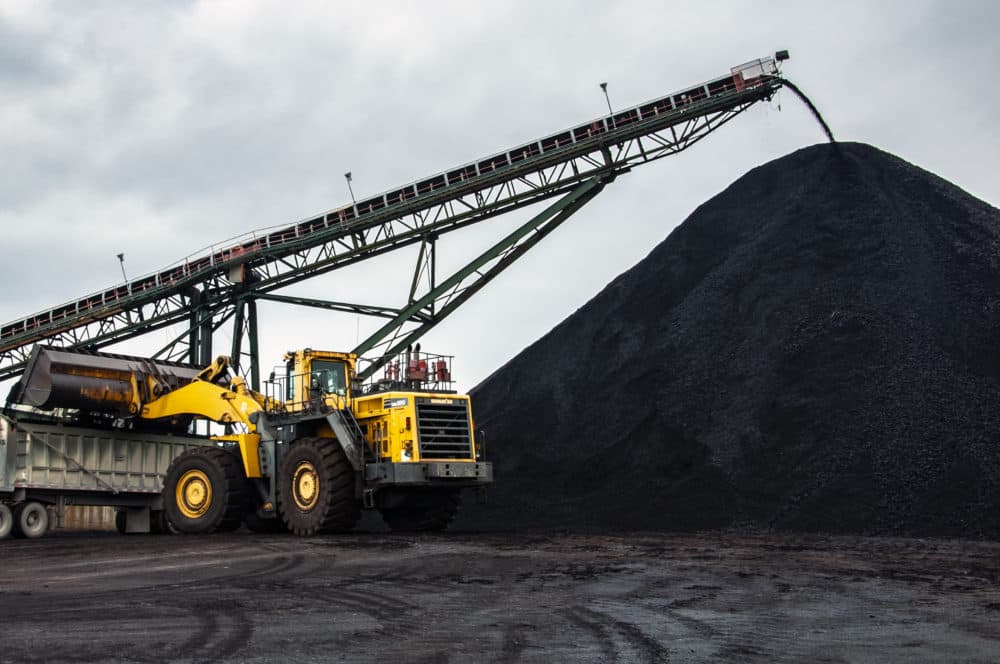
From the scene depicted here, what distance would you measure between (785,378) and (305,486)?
983cm

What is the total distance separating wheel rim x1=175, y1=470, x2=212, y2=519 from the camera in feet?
55.1

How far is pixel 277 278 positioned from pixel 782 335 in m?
11.4

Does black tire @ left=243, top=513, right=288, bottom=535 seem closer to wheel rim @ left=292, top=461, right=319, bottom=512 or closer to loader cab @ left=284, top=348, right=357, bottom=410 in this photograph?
wheel rim @ left=292, top=461, right=319, bottom=512

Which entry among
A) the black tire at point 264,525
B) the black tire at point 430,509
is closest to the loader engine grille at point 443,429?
the black tire at point 430,509

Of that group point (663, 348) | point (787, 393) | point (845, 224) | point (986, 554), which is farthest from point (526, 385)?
point (986, 554)

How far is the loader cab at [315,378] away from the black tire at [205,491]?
4.81 feet

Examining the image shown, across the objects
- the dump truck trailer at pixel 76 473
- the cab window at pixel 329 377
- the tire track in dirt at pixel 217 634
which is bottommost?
the tire track in dirt at pixel 217 634

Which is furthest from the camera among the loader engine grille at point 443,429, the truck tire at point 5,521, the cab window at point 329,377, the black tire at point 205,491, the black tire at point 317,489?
the truck tire at point 5,521

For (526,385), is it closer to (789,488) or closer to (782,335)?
(782,335)

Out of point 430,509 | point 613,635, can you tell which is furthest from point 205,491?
point 613,635

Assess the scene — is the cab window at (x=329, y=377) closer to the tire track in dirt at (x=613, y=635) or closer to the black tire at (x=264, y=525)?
the black tire at (x=264, y=525)

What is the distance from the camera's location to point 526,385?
24.8 m

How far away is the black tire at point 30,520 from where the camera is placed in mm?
17172

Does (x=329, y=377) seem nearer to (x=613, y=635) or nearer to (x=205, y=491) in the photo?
(x=205, y=491)
